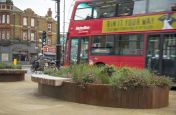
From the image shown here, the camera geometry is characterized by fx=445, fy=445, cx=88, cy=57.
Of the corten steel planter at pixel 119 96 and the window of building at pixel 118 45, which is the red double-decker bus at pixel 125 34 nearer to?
the window of building at pixel 118 45

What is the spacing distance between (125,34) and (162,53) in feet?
8.22

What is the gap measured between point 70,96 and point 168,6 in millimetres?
8058

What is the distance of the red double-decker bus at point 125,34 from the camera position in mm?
18422

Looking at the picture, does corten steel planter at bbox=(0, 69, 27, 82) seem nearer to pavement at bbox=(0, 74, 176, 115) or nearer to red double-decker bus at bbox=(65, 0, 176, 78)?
red double-decker bus at bbox=(65, 0, 176, 78)

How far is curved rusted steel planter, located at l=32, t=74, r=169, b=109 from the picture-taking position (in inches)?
431

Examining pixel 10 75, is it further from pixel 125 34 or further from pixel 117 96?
pixel 117 96

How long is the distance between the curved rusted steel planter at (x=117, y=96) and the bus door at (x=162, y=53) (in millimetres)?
6710

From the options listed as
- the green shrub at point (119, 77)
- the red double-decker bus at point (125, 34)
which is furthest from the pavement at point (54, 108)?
the red double-decker bus at point (125, 34)

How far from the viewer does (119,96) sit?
1107 cm

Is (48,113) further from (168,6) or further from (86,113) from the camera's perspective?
(168,6)

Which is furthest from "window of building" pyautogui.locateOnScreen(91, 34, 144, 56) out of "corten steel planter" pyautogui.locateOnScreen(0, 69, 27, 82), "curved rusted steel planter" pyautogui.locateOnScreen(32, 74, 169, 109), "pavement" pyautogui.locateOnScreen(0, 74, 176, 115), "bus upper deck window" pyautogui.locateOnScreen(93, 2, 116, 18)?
"curved rusted steel planter" pyautogui.locateOnScreen(32, 74, 169, 109)

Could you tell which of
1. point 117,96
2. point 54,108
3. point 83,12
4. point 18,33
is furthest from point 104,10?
point 18,33

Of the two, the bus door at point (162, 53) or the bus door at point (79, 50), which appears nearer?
the bus door at point (162, 53)

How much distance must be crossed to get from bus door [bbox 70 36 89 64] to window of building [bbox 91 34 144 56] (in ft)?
2.00
